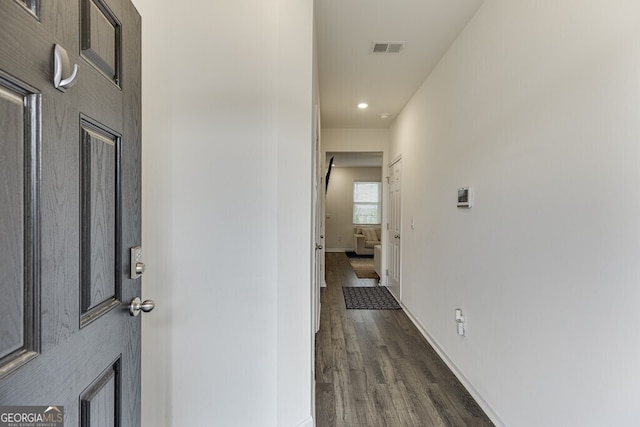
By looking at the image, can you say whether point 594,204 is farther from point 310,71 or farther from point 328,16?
point 328,16

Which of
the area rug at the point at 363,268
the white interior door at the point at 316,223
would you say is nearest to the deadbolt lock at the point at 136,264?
the white interior door at the point at 316,223

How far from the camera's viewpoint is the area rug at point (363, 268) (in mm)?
6160

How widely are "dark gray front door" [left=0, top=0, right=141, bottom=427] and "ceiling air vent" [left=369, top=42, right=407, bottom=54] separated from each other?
2.09 meters

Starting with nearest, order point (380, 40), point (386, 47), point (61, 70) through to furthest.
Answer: point (61, 70) → point (380, 40) → point (386, 47)

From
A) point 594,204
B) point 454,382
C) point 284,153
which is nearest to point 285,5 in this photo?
point 284,153

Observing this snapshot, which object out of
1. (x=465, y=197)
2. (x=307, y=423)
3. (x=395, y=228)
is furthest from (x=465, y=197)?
(x=395, y=228)

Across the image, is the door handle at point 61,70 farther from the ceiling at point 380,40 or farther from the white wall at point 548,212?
the ceiling at point 380,40

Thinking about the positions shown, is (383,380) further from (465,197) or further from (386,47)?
(386,47)

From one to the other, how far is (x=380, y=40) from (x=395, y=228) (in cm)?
285

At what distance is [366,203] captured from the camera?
994 centimetres

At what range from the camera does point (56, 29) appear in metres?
0.65

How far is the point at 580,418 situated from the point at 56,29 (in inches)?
80.8

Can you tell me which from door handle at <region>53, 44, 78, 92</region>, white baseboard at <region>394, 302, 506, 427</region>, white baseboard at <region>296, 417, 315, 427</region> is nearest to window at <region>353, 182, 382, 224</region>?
white baseboard at <region>394, 302, 506, 427</region>

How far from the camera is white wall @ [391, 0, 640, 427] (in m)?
1.09
